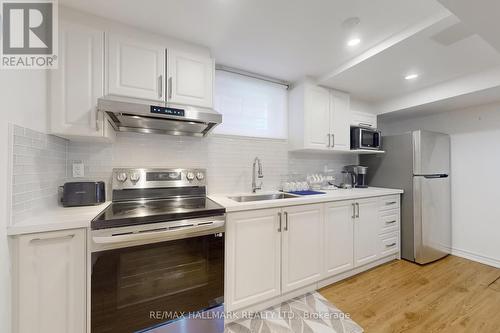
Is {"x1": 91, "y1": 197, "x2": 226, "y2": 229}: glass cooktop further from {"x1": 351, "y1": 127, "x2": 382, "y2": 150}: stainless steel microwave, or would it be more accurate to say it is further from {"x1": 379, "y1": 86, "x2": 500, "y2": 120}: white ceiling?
{"x1": 379, "y1": 86, "x2": 500, "y2": 120}: white ceiling

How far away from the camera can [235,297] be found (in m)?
1.55

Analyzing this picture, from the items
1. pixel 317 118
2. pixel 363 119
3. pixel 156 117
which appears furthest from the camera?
pixel 363 119

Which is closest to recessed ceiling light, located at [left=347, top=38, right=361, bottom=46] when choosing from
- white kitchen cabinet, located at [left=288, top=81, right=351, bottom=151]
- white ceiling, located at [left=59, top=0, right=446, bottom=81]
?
white ceiling, located at [left=59, top=0, right=446, bottom=81]

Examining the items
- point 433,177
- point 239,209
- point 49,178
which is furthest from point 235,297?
point 433,177

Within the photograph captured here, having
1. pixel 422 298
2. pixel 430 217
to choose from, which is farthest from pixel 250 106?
pixel 430 217

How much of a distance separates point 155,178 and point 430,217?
3296 millimetres

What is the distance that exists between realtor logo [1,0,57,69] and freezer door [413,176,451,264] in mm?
3675

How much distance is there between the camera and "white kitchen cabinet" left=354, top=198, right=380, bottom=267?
225cm

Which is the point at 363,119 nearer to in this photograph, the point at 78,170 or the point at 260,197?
the point at 260,197

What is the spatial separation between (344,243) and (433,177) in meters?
1.58

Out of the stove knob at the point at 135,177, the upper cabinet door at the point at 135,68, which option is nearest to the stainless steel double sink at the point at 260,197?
the stove knob at the point at 135,177

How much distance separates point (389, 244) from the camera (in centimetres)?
256

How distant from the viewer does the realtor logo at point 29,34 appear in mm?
1025

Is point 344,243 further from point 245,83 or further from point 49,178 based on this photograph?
point 49,178
